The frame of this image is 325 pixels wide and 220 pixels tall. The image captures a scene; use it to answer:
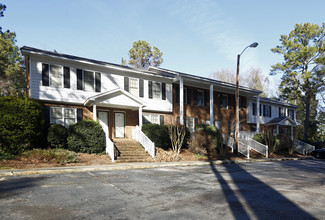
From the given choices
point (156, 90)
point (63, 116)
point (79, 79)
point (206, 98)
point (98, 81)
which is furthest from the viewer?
point (206, 98)

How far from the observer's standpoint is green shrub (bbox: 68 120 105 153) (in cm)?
1434

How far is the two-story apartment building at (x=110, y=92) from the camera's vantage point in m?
15.8

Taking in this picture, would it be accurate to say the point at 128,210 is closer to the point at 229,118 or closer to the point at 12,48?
the point at 229,118

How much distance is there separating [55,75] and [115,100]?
4369 mm

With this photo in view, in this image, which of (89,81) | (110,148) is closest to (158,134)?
(110,148)

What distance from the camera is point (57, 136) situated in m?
14.3

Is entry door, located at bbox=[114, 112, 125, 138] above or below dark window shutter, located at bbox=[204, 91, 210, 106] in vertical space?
below

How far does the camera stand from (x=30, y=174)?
9.38 m

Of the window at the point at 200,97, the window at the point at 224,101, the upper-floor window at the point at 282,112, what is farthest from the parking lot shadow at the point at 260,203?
the upper-floor window at the point at 282,112

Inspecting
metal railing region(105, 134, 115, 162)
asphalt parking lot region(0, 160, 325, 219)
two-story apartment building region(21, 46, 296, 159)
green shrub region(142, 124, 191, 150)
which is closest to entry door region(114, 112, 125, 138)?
two-story apartment building region(21, 46, 296, 159)

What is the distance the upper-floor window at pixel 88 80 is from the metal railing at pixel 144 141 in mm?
4305

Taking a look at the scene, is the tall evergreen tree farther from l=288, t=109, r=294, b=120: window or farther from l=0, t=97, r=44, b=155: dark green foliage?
l=0, t=97, r=44, b=155: dark green foliage

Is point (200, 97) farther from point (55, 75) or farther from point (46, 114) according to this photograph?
point (46, 114)

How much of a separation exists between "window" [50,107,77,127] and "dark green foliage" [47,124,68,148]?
1532mm
